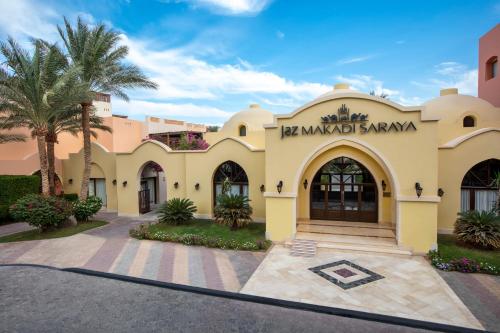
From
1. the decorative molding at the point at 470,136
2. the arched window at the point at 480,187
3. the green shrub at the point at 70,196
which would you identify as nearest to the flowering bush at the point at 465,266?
the arched window at the point at 480,187

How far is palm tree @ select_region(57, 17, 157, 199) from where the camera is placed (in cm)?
1727

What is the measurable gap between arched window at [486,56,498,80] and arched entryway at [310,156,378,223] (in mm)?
15857

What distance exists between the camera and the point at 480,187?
14977mm

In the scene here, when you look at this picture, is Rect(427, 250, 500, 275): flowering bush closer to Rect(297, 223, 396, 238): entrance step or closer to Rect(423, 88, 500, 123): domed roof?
Rect(297, 223, 396, 238): entrance step

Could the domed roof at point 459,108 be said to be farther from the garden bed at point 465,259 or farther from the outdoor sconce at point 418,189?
the garden bed at point 465,259

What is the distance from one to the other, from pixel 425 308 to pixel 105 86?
64.9ft

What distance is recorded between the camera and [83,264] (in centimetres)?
1209

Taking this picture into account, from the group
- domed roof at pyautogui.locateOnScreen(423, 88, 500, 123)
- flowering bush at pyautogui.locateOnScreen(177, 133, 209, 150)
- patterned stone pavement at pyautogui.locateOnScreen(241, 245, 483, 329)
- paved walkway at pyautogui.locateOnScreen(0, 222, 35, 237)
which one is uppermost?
domed roof at pyautogui.locateOnScreen(423, 88, 500, 123)

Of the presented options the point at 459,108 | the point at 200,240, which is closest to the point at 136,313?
the point at 200,240

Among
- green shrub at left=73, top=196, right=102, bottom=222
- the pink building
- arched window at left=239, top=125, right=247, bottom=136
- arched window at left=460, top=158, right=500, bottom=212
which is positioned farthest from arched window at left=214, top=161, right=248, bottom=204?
the pink building

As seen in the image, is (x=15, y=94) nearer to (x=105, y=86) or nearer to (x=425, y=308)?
(x=105, y=86)

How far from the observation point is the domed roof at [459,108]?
1759 centimetres

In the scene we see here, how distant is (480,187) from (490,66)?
1383 centimetres

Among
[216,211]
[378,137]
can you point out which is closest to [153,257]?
[216,211]
